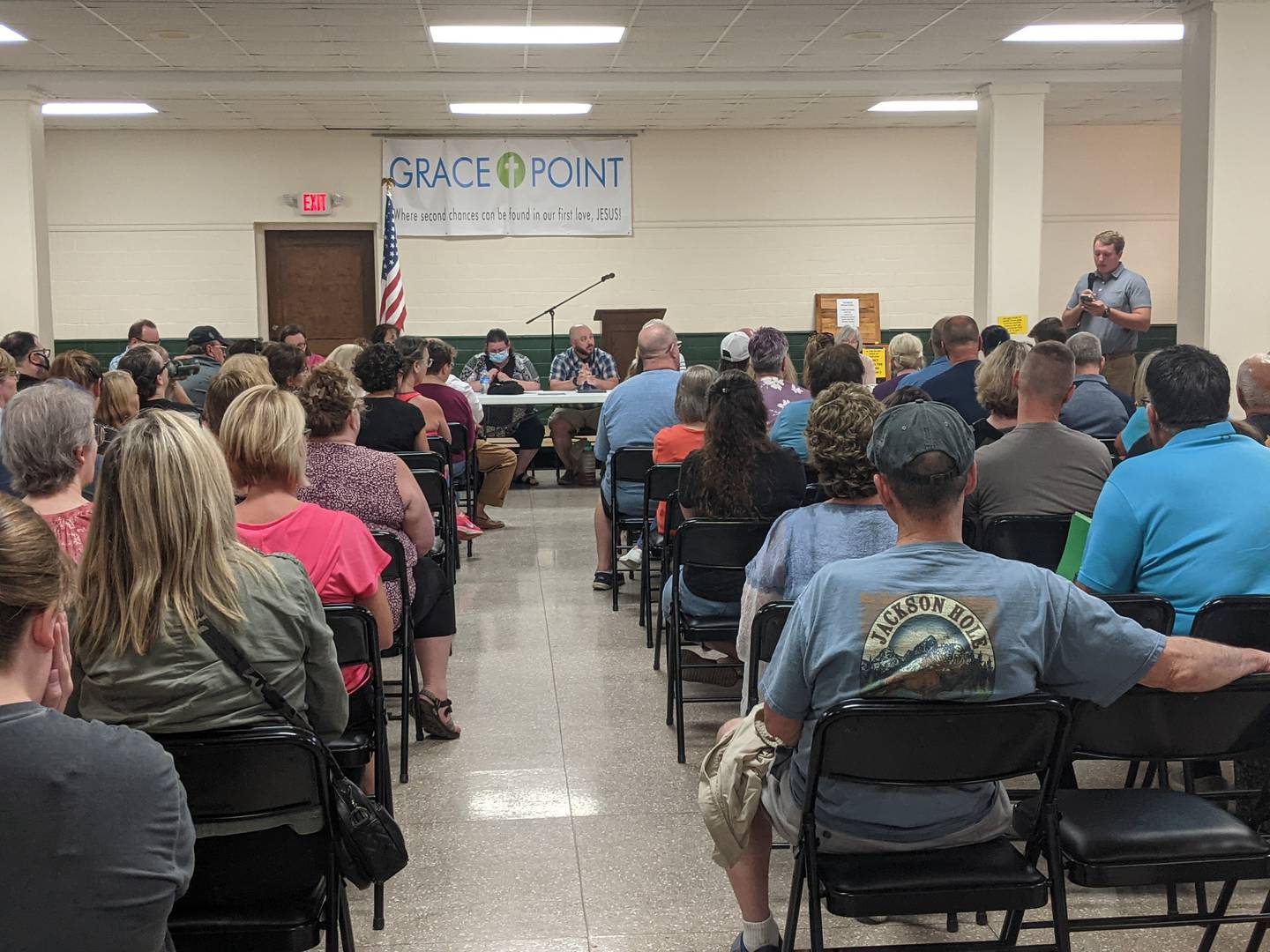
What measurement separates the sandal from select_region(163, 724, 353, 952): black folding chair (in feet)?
6.16

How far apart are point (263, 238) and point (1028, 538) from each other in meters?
10.9

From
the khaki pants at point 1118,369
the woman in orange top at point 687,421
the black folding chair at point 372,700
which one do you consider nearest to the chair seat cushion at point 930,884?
the black folding chair at point 372,700

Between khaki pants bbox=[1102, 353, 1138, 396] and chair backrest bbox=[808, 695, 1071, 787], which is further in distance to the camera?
khaki pants bbox=[1102, 353, 1138, 396]

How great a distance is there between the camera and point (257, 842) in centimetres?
216

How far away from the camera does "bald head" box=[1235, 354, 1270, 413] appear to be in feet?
13.6

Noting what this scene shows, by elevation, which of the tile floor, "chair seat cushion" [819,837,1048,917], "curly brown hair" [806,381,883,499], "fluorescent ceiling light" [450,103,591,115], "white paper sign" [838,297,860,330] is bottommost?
the tile floor

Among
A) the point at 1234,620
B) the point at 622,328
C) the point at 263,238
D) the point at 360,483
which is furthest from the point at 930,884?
the point at 263,238

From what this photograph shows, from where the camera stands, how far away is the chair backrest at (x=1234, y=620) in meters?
2.57

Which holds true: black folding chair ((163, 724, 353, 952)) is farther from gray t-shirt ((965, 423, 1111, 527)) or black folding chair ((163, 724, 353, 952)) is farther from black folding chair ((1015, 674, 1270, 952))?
gray t-shirt ((965, 423, 1111, 527))

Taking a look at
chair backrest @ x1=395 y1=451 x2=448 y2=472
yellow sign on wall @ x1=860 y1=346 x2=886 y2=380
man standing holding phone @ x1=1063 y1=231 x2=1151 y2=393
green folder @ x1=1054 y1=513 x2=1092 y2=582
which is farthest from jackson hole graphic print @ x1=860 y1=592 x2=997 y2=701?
yellow sign on wall @ x1=860 y1=346 x2=886 y2=380

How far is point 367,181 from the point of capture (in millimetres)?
12836

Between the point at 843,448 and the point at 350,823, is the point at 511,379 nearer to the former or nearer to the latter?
the point at 843,448

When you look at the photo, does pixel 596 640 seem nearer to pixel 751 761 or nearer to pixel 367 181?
pixel 751 761

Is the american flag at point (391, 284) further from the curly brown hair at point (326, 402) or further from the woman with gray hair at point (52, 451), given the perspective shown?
the woman with gray hair at point (52, 451)
